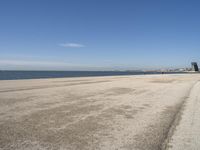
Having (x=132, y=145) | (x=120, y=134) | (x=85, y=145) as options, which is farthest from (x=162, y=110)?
(x=85, y=145)

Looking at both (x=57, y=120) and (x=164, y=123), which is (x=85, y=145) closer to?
(x=57, y=120)

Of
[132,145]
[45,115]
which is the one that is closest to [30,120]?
[45,115]

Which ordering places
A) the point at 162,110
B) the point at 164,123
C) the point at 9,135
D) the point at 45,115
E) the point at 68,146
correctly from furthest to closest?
the point at 162,110 < the point at 45,115 < the point at 164,123 < the point at 9,135 < the point at 68,146

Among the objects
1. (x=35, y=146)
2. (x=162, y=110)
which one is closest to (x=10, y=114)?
(x=35, y=146)

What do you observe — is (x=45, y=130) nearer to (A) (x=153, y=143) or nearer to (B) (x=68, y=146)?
(B) (x=68, y=146)

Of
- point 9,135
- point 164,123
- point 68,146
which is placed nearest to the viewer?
point 68,146

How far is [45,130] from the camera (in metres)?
5.64

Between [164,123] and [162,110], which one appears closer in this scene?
[164,123]

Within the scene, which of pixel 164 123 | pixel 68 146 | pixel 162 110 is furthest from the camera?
pixel 162 110

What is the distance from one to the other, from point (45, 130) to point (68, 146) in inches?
56.1

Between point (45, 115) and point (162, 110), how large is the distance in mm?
5169

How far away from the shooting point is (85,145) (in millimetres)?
4598

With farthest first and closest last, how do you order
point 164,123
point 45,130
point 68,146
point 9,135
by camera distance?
1. point 164,123
2. point 45,130
3. point 9,135
4. point 68,146

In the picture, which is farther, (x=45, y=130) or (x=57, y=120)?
(x=57, y=120)
